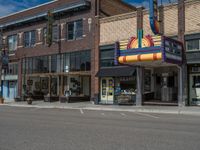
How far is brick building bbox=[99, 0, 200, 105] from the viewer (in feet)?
76.9

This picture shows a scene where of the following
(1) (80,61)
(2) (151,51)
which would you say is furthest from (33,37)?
(2) (151,51)

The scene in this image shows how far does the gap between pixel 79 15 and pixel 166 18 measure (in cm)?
1004

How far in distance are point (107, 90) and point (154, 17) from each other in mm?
8490

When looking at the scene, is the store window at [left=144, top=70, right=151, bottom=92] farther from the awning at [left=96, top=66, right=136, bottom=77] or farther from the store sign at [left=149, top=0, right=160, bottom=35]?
the store sign at [left=149, top=0, right=160, bottom=35]

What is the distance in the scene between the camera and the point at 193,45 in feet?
77.4

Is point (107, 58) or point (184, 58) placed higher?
point (107, 58)

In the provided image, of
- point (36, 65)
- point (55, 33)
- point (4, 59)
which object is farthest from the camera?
point (4, 59)

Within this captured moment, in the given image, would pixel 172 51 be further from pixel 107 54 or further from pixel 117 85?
pixel 107 54

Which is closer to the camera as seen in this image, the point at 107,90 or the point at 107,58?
the point at 107,58

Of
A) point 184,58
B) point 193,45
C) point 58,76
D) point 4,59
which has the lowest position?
point 58,76

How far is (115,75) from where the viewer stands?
27062 mm

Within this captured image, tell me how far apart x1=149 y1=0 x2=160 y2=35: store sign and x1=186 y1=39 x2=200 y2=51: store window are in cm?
257

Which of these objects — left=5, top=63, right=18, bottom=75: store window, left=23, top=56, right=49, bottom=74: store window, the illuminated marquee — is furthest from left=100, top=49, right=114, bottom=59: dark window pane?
left=5, top=63, right=18, bottom=75: store window

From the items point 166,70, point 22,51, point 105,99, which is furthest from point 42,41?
point 166,70
